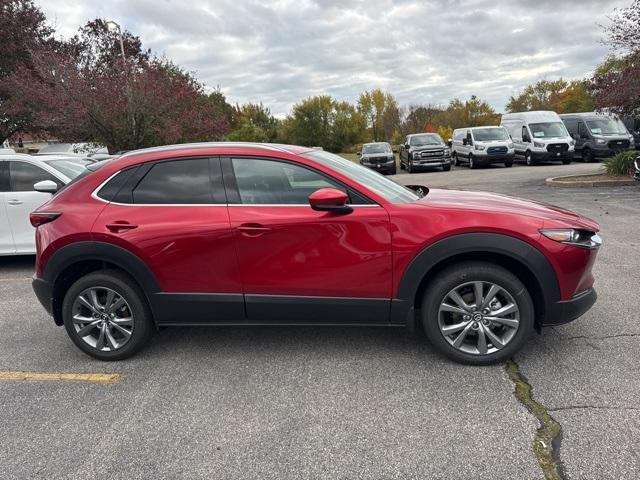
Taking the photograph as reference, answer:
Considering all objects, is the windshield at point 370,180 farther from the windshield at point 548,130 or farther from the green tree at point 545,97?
the green tree at point 545,97

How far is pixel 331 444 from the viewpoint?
252 cm

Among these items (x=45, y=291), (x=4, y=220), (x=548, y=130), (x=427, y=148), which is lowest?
(x=45, y=291)

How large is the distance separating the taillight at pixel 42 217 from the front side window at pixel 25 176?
301 centimetres

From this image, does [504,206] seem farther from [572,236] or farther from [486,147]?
[486,147]

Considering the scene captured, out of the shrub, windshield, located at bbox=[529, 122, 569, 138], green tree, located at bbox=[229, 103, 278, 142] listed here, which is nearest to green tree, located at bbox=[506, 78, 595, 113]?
green tree, located at bbox=[229, 103, 278, 142]

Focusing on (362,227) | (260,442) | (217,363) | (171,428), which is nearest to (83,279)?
(217,363)

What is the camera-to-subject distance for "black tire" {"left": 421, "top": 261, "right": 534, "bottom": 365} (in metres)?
3.12

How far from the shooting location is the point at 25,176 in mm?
6312

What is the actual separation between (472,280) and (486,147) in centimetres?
1903

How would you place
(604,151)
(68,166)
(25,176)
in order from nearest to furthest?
(25,176)
(68,166)
(604,151)

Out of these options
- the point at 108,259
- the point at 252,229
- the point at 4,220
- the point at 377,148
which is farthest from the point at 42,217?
the point at 377,148

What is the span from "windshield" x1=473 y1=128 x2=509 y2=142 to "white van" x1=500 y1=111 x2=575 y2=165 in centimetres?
96

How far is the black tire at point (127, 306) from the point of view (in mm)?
3488

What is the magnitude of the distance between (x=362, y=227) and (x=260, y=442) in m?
1.50
